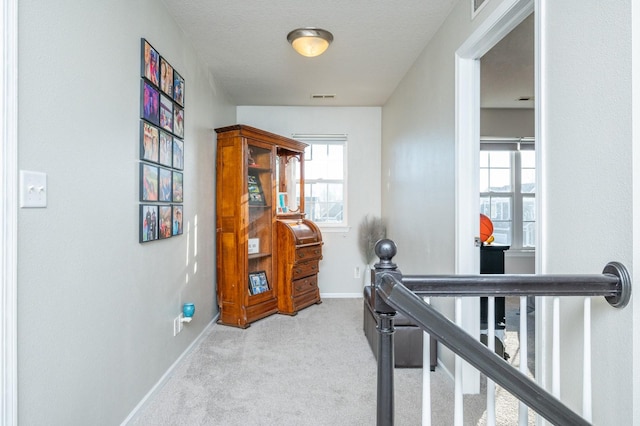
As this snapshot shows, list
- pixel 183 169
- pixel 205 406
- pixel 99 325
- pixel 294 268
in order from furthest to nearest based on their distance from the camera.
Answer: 1. pixel 294 268
2. pixel 183 169
3. pixel 205 406
4. pixel 99 325

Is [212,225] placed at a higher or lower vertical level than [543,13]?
lower

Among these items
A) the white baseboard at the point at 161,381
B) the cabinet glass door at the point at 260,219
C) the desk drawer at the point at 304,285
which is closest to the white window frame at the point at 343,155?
the desk drawer at the point at 304,285

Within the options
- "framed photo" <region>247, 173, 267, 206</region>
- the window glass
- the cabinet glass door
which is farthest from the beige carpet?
the window glass

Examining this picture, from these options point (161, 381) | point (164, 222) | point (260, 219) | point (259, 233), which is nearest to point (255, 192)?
point (260, 219)

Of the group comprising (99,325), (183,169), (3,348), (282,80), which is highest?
(282,80)

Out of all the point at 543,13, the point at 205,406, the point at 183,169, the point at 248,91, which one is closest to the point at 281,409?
the point at 205,406

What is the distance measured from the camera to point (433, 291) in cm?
97

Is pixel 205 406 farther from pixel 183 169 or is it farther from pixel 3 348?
pixel 183 169

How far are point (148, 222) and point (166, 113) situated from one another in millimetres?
786

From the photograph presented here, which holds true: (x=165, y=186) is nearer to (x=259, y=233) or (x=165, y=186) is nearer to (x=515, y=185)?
(x=259, y=233)

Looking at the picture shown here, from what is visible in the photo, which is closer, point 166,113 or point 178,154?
point 166,113

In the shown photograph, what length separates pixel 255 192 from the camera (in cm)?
395

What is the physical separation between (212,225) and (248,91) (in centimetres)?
171

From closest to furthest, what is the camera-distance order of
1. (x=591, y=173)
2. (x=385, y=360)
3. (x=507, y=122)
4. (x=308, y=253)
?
(x=385, y=360)
(x=591, y=173)
(x=308, y=253)
(x=507, y=122)
